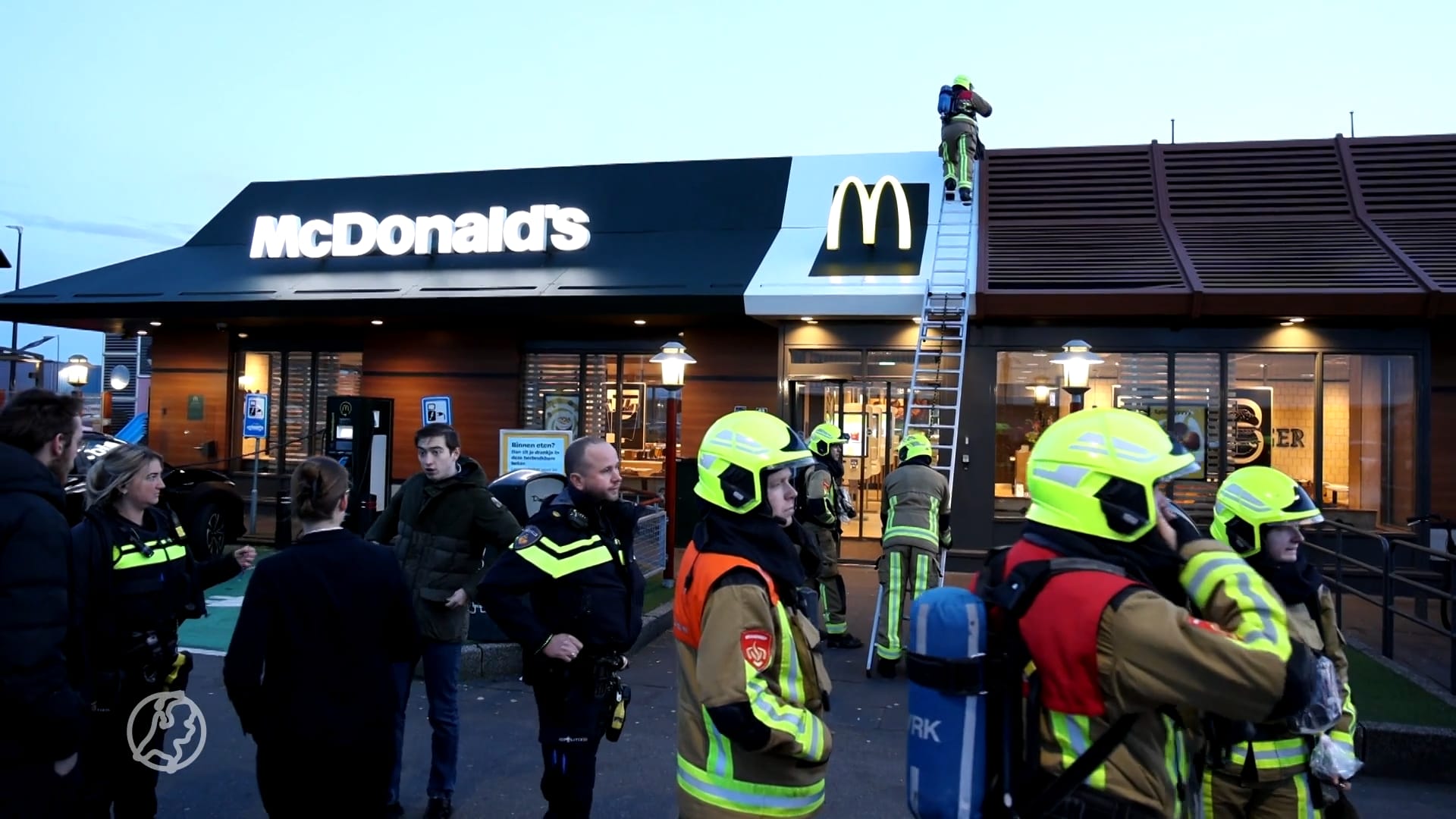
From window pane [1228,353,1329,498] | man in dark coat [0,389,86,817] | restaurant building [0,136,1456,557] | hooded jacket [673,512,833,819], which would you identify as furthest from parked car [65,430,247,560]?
window pane [1228,353,1329,498]

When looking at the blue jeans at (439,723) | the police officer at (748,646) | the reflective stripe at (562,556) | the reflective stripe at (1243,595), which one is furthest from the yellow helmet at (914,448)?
the reflective stripe at (1243,595)

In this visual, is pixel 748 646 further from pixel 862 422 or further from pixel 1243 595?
pixel 862 422

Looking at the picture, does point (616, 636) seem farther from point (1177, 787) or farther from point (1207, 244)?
point (1207, 244)

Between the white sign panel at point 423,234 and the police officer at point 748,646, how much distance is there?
11.9 meters

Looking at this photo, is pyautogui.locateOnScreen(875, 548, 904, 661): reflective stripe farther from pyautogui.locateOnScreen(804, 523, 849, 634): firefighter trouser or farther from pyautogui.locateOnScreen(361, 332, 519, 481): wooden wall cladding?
pyautogui.locateOnScreen(361, 332, 519, 481): wooden wall cladding

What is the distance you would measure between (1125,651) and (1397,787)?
4873 mm

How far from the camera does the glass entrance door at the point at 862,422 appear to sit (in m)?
13.1

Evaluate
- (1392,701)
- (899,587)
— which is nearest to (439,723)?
(899,587)

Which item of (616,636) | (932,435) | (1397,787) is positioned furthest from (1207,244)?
(616,636)

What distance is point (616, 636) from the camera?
364cm

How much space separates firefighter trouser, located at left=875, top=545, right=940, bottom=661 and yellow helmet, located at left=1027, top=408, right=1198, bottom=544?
5338mm

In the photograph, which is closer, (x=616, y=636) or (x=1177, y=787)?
(x=1177, y=787)

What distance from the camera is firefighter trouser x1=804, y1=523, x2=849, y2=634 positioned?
8320mm

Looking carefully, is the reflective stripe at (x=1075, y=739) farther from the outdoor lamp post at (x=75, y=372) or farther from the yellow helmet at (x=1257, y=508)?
the outdoor lamp post at (x=75, y=372)
